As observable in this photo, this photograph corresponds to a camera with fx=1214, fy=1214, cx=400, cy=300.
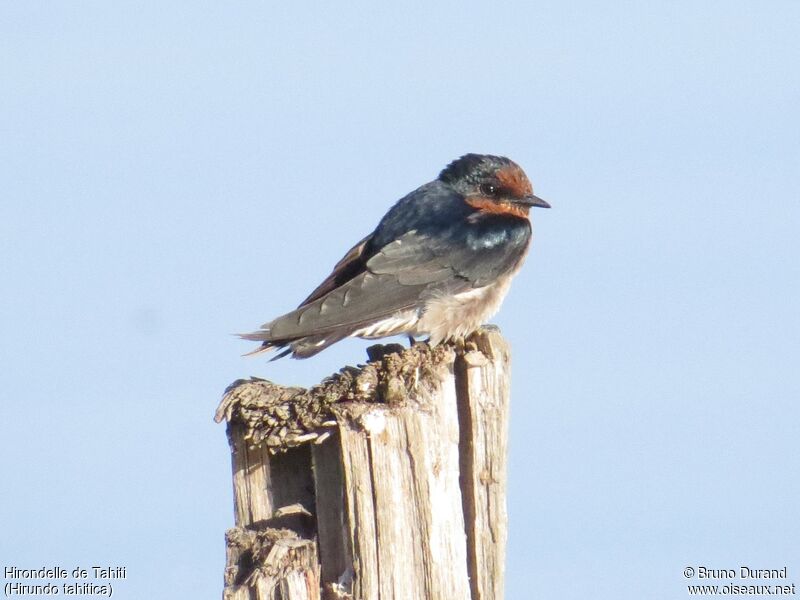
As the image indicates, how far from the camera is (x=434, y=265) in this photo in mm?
6863

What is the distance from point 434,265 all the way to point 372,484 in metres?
2.97

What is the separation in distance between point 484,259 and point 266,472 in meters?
2.95

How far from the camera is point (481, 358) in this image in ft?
15.6

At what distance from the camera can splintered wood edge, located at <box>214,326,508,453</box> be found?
4.25 meters

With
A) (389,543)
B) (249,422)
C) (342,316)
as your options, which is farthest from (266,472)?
(342,316)

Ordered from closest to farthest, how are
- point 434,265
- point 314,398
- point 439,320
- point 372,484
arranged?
point 372,484 < point 314,398 < point 439,320 < point 434,265

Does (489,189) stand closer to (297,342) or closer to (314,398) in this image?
(297,342)

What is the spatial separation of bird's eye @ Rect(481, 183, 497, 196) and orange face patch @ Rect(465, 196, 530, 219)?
4 cm

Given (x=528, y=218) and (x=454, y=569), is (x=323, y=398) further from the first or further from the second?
(x=528, y=218)

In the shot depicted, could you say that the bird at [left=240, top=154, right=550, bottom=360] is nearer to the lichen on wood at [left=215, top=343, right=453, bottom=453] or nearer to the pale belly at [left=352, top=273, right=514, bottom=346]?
the pale belly at [left=352, top=273, right=514, bottom=346]

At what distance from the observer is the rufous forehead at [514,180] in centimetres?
758

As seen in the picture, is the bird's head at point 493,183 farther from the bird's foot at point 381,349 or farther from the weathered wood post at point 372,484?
the weathered wood post at point 372,484

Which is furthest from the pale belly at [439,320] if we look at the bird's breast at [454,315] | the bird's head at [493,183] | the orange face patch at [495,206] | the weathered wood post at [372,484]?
the weathered wood post at [372,484]

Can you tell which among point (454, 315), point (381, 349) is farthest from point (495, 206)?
point (381, 349)
